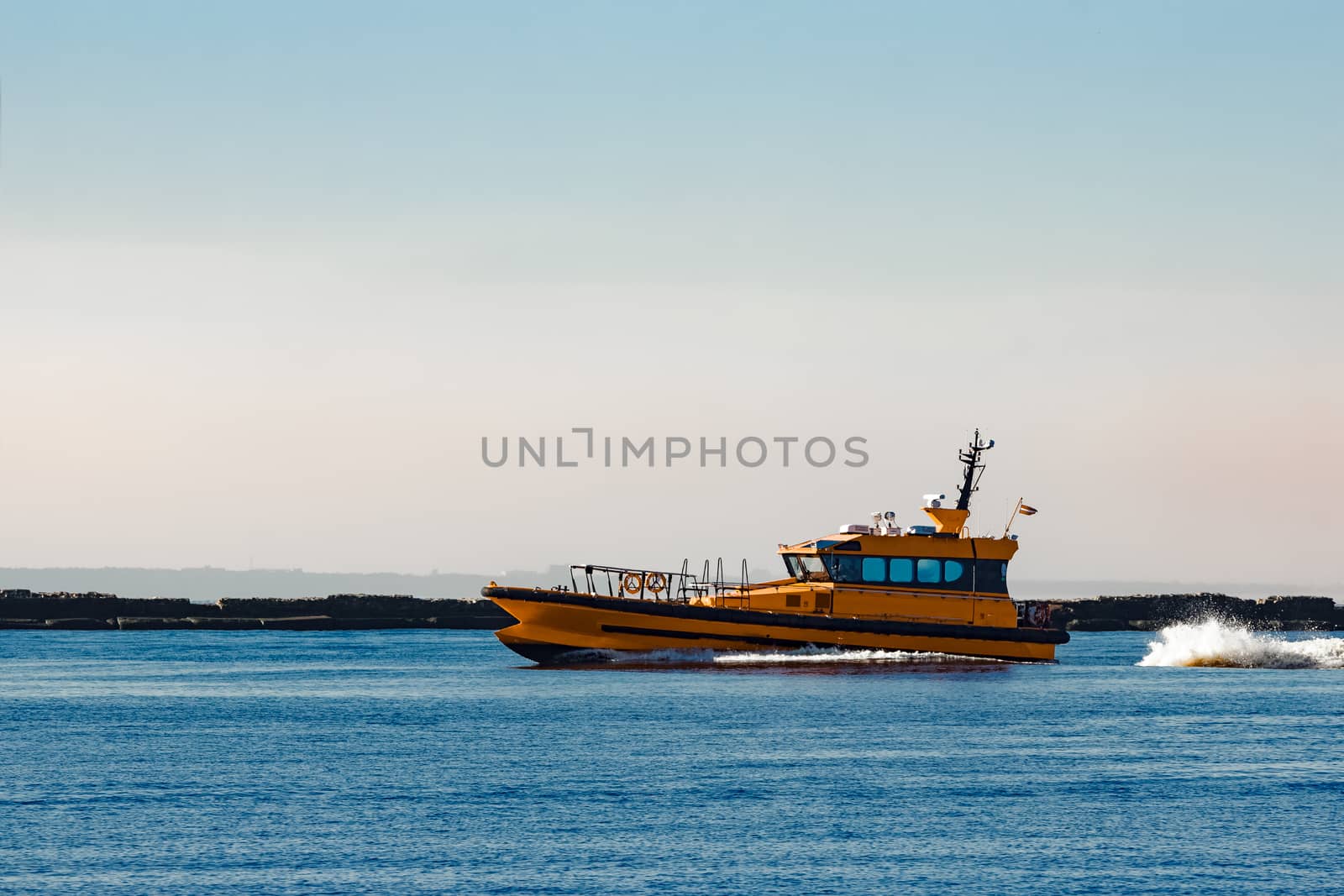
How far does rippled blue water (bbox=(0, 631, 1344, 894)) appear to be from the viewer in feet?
63.0

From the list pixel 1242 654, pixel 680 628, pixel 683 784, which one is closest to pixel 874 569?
pixel 680 628

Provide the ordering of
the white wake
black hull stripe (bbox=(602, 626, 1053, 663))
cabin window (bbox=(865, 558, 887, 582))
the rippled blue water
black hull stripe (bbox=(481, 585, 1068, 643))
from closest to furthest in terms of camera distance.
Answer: the rippled blue water → black hull stripe (bbox=(481, 585, 1068, 643)) → black hull stripe (bbox=(602, 626, 1053, 663)) → cabin window (bbox=(865, 558, 887, 582)) → the white wake

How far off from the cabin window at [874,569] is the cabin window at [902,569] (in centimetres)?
28

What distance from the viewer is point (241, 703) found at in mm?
41031

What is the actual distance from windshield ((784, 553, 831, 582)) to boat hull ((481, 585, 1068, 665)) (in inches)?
56.9

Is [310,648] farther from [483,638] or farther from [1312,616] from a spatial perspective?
[1312,616]

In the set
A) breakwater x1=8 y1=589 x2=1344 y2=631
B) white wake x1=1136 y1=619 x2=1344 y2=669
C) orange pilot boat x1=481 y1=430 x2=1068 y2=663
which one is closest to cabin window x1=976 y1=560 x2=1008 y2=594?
orange pilot boat x1=481 y1=430 x2=1068 y2=663

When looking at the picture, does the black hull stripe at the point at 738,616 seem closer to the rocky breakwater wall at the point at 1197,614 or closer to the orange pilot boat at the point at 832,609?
the orange pilot boat at the point at 832,609

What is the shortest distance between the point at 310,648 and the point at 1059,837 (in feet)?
186

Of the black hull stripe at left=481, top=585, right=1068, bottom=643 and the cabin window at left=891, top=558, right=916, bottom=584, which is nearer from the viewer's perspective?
the black hull stripe at left=481, top=585, right=1068, bottom=643

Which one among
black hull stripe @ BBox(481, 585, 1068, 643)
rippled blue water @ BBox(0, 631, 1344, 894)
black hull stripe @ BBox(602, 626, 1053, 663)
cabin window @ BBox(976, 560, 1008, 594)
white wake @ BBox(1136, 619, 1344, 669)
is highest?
cabin window @ BBox(976, 560, 1008, 594)

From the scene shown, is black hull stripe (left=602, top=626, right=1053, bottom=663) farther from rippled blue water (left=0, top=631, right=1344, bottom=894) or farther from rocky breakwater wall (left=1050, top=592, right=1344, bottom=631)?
rocky breakwater wall (left=1050, top=592, right=1344, bottom=631)

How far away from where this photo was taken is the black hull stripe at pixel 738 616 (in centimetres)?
4441

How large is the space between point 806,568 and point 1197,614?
70.9m
